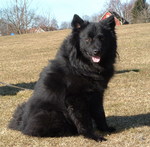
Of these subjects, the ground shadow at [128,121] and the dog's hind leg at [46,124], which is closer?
the dog's hind leg at [46,124]

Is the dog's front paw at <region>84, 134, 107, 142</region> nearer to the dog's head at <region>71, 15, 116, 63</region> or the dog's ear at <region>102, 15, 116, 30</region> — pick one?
the dog's head at <region>71, 15, 116, 63</region>

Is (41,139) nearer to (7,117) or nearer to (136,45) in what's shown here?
(7,117)

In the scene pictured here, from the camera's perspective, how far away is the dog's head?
442cm

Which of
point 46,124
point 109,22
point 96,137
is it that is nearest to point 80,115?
point 96,137

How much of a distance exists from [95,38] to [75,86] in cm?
90

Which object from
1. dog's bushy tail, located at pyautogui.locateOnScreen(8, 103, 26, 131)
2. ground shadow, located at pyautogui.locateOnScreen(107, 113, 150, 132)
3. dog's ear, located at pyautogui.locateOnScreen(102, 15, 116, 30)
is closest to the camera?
dog's ear, located at pyautogui.locateOnScreen(102, 15, 116, 30)

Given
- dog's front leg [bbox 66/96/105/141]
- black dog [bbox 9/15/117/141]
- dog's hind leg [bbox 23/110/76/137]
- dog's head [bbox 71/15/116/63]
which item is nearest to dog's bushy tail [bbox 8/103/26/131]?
black dog [bbox 9/15/117/141]

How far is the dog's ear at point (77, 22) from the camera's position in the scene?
451 centimetres

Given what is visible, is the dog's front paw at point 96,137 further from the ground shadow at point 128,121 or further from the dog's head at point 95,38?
the dog's head at point 95,38

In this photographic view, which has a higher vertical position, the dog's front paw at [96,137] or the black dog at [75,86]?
the black dog at [75,86]

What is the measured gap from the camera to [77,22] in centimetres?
456

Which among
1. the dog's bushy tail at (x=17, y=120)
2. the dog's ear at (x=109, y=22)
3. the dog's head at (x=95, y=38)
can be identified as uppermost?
the dog's ear at (x=109, y=22)

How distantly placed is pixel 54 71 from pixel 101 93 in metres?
0.87

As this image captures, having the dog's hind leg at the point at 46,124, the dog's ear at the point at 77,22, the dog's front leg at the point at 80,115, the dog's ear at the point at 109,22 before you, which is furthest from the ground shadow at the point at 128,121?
the dog's ear at the point at 77,22
